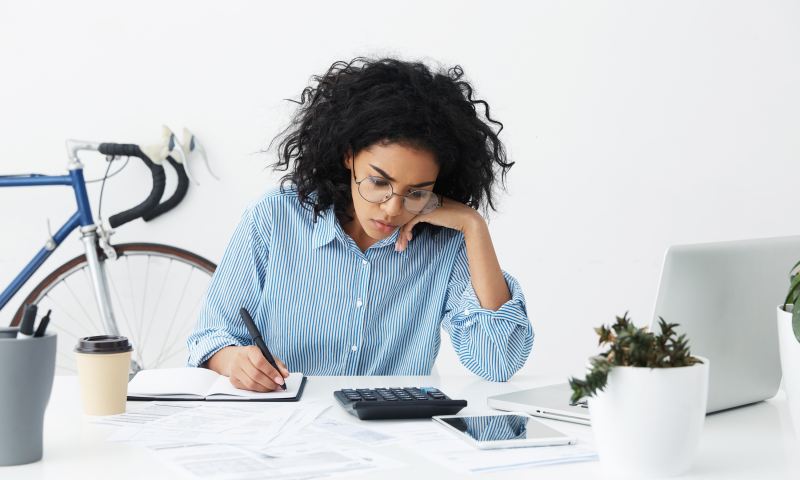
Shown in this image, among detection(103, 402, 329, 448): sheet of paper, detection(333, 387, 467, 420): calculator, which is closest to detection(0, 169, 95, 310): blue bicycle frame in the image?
detection(103, 402, 329, 448): sheet of paper

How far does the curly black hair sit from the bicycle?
1.07m

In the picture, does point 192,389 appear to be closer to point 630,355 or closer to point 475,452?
point 475,452

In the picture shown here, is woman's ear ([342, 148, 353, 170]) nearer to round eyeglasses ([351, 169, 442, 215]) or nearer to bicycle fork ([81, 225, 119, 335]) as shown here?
round eyeglasses ([351, 169, 442, 215])

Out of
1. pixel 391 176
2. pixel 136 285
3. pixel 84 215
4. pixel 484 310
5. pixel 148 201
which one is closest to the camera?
pixel 391 176

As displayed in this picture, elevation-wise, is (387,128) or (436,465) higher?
(387,128)

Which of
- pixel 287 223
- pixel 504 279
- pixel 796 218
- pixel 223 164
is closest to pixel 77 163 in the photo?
pixel 223 164

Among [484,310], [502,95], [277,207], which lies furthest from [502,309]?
[502,95]

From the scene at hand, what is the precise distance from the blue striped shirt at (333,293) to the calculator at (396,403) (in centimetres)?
42

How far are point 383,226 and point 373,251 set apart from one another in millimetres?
145

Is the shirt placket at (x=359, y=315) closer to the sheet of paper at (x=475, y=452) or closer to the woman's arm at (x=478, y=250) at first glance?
the woman's arm at (x=478, y=250)

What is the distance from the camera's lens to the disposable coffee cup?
1023mm

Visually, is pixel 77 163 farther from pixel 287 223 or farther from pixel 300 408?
pixel 300 408

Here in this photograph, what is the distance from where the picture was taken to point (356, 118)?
1449mm

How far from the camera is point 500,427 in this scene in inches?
37.8
